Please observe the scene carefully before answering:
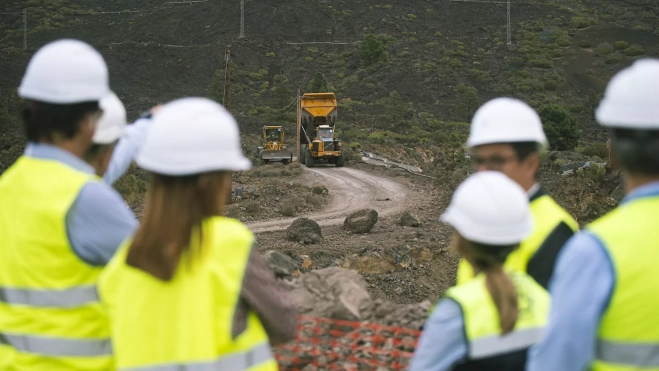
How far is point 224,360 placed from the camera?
1977 mm

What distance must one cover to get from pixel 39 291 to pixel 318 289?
4872 mm


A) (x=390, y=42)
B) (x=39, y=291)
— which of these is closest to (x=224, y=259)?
(x=39, y=291)

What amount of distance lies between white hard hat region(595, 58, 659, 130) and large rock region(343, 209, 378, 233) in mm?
17058

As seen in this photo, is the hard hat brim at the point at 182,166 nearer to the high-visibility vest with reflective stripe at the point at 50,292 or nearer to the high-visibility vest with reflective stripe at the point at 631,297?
the high-visibility vest with reflective stripe at the point at 50,292

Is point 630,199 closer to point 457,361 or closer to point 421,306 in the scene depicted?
point 457,361

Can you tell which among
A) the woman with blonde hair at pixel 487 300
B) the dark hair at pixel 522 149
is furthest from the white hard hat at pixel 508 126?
the woman with blonde hair at pixel 487 300

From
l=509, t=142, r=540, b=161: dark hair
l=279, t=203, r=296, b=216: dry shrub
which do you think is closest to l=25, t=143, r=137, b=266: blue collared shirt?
l=509, t=142, r=540, b=161: dark hair

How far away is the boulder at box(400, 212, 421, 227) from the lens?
19953mm

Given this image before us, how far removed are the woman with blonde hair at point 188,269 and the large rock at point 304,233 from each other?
15584 millimetres

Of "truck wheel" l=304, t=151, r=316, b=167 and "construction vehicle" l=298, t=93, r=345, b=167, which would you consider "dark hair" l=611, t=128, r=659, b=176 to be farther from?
"truck wheel" l=304, t=151, r=316, b=167

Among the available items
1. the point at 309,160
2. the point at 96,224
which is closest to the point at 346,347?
the point at 96,224

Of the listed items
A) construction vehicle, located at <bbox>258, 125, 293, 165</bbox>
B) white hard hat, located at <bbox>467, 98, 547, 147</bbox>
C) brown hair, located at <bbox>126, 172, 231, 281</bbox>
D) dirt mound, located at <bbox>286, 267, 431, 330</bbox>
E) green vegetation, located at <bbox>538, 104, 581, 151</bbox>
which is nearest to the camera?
brown hair, located at <bbox>126, 172, 231, 281</bbox>

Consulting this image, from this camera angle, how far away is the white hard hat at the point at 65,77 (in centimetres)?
242

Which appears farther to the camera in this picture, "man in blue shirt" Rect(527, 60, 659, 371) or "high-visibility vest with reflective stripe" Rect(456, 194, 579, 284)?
"high-visibility vest with reflective stripe" Rect(456, 194, 579, 284)
